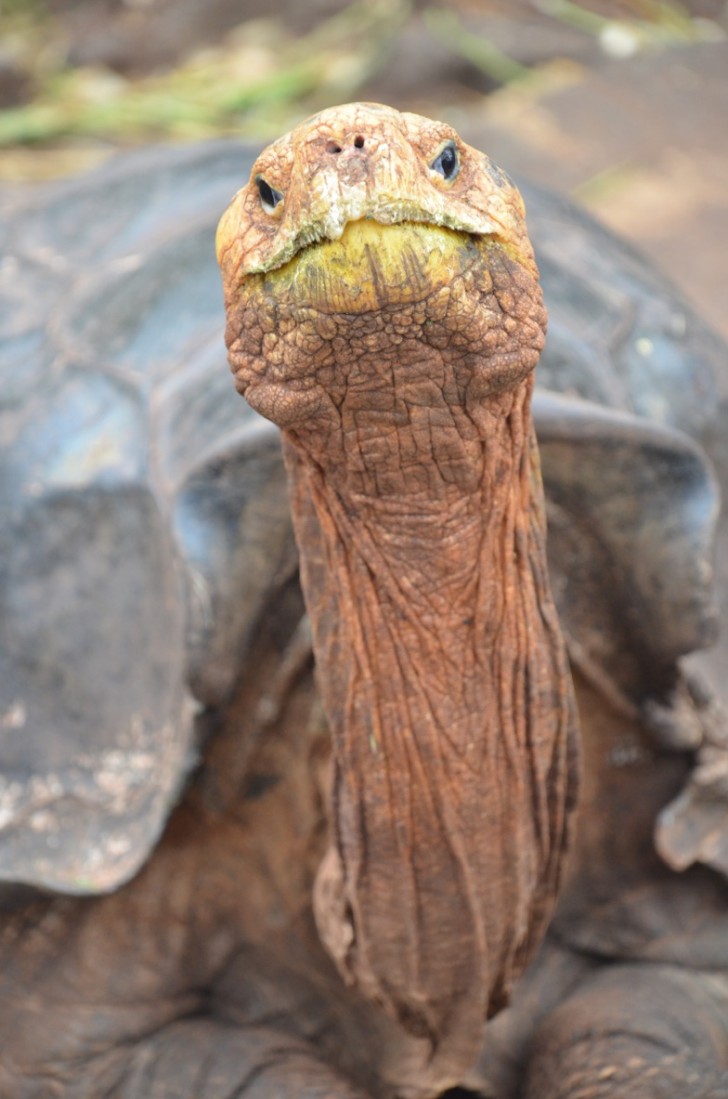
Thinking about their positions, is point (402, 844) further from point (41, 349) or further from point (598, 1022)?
point (41, 349)

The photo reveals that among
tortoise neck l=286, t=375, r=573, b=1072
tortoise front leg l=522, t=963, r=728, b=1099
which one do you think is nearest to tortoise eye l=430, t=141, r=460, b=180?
tortoise neck l=286, t=375, r=573, b=1072

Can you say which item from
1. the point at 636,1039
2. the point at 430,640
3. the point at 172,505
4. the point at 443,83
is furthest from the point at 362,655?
the point at 443,83

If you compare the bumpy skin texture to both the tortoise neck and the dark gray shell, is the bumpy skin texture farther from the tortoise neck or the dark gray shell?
the dark gray shell

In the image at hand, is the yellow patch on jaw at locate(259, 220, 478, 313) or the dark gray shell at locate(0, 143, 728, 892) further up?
the yellow patch on jaw at locate(259, 220, 478, 313)

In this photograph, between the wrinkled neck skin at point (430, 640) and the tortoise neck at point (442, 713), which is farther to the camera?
the tortoise neck at point (442, 713)

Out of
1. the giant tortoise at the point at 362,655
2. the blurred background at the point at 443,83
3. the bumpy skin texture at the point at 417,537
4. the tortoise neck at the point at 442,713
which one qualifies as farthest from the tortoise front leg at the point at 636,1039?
the blurred background at the point at 443,83

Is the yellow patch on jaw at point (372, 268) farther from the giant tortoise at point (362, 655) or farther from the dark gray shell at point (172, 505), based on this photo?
the dark gray shell at point (172, 505)

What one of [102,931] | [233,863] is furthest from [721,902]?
[102,931]
